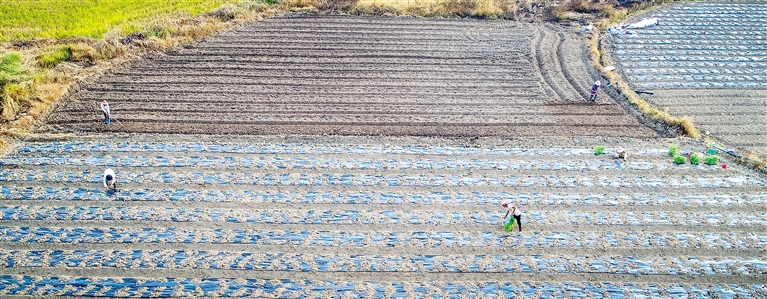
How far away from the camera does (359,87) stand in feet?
60.0

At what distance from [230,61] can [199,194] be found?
901 cm

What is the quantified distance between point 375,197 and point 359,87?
268 inches

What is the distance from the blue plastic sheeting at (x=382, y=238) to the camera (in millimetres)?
10953

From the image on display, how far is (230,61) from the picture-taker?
1992 centimetres

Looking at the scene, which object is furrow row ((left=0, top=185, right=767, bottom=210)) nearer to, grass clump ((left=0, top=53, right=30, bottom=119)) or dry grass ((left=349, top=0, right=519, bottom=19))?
grass clump ((left=0, top=53, right=30, bottom=119))

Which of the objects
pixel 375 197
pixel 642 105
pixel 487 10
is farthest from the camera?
pixel 487 10

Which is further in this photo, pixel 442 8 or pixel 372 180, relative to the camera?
pixel 442 8

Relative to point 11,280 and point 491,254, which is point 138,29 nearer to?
point 11,280

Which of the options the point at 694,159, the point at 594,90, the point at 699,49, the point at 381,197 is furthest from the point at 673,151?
the point at 699,49

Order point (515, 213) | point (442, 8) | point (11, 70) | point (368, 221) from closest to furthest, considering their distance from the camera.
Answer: point (515, 213) < point (368, 221) < point (11, 70) < point (442, 8)

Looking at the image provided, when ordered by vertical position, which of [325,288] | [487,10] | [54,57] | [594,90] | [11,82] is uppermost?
[487,10]

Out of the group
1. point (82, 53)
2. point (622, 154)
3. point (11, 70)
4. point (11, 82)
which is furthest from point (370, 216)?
point (82, 53)

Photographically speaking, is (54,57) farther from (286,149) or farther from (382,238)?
(382,238)

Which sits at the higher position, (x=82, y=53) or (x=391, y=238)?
(x=82, y=53)
